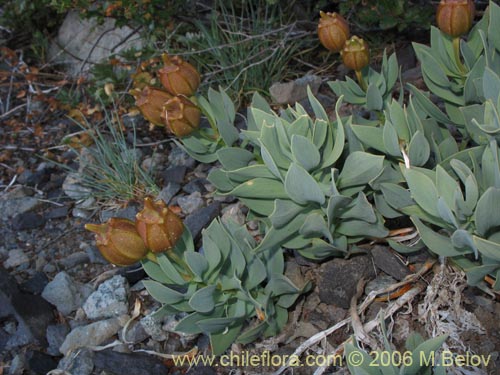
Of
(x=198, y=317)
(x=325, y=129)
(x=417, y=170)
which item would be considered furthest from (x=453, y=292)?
(x=198, y=317)

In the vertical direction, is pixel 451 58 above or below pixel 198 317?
above

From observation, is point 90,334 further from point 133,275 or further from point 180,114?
point 180,114

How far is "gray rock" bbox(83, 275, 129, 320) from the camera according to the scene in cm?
242

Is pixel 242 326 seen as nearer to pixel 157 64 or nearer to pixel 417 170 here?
pixel 417 170

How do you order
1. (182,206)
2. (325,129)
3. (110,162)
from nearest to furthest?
(325,129) → (182,206) → (110,162)

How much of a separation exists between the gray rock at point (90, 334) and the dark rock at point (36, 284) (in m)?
0.36

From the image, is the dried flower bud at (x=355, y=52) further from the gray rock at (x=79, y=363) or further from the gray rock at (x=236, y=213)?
the gray rock at (x=79, y=363)

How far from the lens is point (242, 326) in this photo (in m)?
2.09

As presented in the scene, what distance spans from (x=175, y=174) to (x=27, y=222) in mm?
740

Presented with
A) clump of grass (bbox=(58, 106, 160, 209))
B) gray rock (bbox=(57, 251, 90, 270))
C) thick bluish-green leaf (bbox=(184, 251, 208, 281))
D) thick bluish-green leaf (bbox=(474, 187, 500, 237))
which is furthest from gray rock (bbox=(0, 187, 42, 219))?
thick bluish-green leaf (bbox=(474, 187, 500, 237))

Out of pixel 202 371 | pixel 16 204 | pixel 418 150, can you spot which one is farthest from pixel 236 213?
pixel 16 204

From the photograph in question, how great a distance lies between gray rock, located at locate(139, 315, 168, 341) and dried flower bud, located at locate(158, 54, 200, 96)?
2.60ft

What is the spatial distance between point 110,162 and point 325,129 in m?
1.59

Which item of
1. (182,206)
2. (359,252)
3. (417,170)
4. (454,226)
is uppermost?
(417,170)
